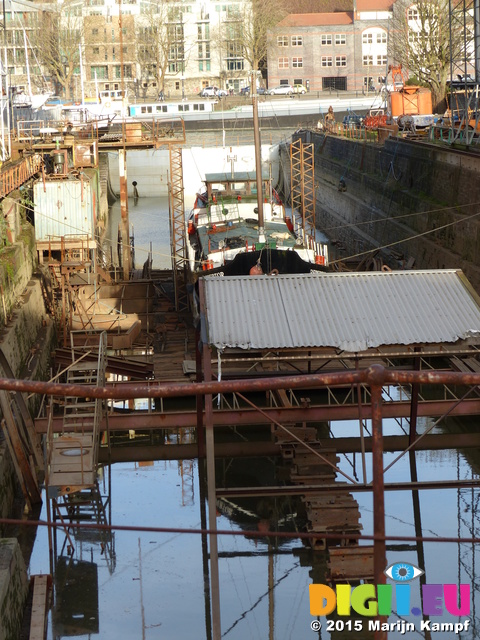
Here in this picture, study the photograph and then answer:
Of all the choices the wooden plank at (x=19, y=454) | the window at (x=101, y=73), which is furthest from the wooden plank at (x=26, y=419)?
the window at (x=101, y=73)

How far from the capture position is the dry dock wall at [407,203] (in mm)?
27625

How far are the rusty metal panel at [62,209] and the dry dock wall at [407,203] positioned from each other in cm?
1042

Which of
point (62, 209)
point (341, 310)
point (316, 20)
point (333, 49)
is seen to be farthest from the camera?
point (316, 20)

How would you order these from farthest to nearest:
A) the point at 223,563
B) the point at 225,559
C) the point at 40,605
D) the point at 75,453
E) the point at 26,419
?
the point at 26,419, the point at 75,453, the point at 225,559, the point at 223,563, the point at 40,605

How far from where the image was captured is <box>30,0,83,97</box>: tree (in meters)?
97.3

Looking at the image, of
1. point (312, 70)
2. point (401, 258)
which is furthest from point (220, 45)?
point (401, 258)

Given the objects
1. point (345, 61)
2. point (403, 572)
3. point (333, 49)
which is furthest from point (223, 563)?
point (345, 61)

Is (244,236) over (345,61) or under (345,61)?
under

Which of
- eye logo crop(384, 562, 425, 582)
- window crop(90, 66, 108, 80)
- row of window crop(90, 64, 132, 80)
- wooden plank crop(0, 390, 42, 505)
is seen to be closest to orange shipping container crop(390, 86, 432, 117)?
wooden plank crop(0, 390, 42, 505)

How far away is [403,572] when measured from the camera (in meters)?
13.1

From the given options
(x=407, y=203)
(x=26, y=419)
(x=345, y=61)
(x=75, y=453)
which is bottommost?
(x=75, y=453)

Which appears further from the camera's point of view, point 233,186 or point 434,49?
point 434,49

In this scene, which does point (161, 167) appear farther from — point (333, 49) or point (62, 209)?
point (62, 209)

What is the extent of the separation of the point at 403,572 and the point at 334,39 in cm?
8431
